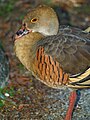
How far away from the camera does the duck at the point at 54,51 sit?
5.19 metres

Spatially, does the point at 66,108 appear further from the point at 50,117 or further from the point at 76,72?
the point at 76,72

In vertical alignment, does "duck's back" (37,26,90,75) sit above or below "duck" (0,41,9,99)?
above

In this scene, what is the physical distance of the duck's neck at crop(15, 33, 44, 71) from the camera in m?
5.40

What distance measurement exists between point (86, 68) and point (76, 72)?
129 mm

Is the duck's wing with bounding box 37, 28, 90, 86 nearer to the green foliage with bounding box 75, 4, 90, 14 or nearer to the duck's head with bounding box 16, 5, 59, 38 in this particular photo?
the duck's head with bounding box 16, 5, 59, 38

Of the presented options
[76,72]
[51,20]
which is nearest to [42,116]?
[76,72]

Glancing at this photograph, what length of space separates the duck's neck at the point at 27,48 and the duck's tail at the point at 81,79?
56 cm

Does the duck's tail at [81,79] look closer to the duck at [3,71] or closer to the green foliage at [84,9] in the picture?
the duck at [3,71]

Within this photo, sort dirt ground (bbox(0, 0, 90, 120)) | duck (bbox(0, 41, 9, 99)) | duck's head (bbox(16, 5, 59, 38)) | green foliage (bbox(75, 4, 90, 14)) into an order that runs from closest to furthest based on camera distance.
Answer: duck's head (bbox(16, 5, 59, 38)), dirt ground (bbox(0, 0, 90, 120)), duck (bbox(0, 41, 9, 99)), green foliage (bbox(75, 4, 90, 14))

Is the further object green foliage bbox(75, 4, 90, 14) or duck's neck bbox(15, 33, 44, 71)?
green foliage bbox(75, 4, 90, 14)

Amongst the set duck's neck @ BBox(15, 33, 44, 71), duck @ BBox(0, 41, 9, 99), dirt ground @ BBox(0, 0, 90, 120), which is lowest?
dirt ground @ BBox(0, 0, 90, 120)

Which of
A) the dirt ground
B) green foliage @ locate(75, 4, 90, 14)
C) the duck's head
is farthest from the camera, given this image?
green foliage @ locate(75, 4, 90, 14)

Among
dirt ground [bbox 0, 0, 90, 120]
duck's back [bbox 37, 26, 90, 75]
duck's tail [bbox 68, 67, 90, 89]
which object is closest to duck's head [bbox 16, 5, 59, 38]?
duck's back [bbox 37, 26, 90, 75]

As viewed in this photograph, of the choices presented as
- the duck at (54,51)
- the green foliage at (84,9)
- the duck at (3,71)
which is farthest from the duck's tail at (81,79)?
the green foliage at (84,9)
